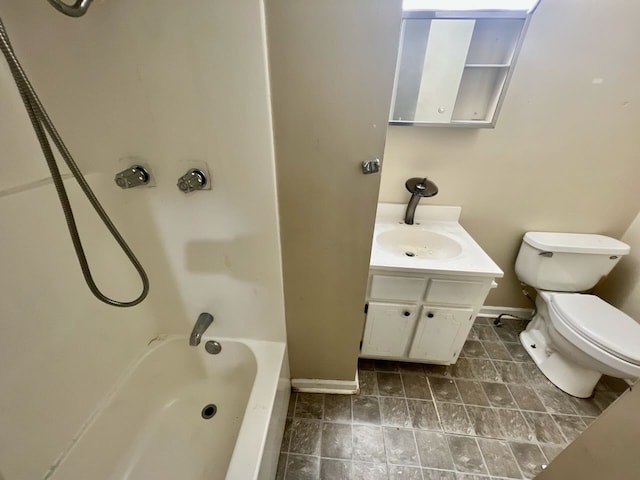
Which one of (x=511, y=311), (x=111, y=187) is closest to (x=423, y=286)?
(x=511, y=311)

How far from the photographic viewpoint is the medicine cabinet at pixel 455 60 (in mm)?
1016

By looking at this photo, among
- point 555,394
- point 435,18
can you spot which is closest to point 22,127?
point 435,18

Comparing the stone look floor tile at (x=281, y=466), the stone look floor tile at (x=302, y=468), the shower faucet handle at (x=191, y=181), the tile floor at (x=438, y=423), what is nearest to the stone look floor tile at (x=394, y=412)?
the tile floor at (x=438, y=423)

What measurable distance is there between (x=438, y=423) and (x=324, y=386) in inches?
22.4

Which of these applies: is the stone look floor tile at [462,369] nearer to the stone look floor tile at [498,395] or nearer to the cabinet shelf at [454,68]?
the stone look floor tile at [498,395]

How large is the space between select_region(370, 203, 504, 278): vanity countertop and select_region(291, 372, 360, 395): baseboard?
671 mm

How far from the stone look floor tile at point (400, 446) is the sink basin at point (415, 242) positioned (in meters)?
0.84

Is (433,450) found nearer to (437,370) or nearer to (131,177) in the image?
(437,370)

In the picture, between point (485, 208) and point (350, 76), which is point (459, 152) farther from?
point (350, 76)

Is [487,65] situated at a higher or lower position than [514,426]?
higher

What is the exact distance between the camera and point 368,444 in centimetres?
108

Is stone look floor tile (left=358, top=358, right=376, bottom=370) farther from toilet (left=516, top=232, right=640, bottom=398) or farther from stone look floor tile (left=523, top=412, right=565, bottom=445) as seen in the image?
toilet (left=516, top=232, right=640, bottom=398)

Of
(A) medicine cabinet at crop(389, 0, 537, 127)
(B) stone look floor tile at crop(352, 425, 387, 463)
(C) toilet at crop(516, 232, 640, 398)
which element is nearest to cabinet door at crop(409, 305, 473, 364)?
(B) stone look floor tile at crop(352, 425, 387, 463)

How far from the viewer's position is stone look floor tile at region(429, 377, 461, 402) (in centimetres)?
127
